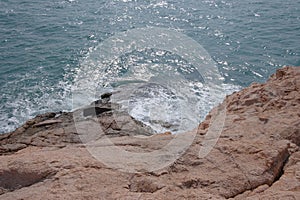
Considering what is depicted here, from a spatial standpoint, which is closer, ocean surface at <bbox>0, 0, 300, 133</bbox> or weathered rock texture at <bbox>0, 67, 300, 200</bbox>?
weathered rock texture at <bbox>0, 67, 300, 200</bbox>

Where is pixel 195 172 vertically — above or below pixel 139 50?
above

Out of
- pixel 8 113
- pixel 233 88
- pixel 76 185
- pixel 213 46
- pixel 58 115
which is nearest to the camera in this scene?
pixel 76 185

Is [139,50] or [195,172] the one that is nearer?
[195,172]

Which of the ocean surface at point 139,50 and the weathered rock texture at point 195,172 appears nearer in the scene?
the weathered rock texture at point 195,172

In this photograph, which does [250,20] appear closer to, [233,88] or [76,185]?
[233,88]

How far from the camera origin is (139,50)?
1678cm

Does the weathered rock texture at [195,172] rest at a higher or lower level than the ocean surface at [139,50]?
higher

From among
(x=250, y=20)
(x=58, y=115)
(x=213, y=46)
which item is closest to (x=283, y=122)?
(x=58, y=115)

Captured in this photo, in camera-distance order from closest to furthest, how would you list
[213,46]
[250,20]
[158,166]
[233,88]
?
1. [158,166]
2. [233,88]
3. [213,46]
4. [250,20]

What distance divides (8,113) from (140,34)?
9.44m

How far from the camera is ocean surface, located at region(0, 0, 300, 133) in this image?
1263cm

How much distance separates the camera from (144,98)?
12.5 m

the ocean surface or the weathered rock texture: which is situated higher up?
the weathered rock texture

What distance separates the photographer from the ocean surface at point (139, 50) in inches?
497
